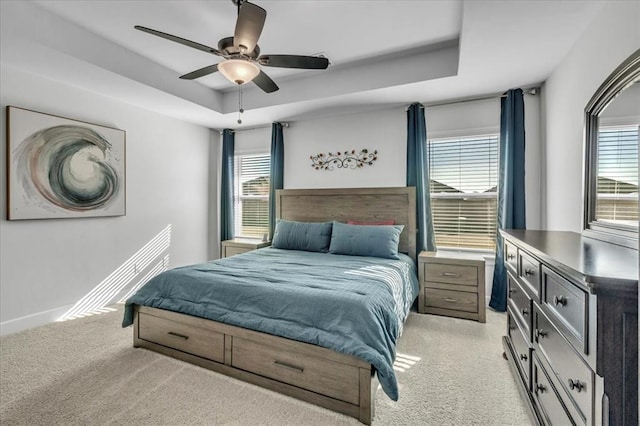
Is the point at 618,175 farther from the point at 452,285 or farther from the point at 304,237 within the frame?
the point at 304,237

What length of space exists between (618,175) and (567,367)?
1.23 metres

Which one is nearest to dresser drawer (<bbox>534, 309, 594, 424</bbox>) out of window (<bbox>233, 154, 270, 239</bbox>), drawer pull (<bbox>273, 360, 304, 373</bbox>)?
drawer pull (<bbox>273, 360, 304, 373</bbox>)

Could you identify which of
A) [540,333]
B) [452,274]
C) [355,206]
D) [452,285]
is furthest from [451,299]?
[540,333]

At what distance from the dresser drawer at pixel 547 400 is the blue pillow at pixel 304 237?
2.44m

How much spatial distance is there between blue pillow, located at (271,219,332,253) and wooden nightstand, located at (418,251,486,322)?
116cm

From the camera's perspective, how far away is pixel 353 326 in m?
1.79

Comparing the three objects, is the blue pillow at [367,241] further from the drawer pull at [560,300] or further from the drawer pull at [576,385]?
the drawer pull at [576,385]

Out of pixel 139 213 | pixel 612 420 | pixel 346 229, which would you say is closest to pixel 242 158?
pixel 139 213

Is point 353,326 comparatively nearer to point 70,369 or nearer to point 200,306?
point 200,306

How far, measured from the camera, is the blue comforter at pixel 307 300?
1.78m

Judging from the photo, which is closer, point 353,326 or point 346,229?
point 353,326

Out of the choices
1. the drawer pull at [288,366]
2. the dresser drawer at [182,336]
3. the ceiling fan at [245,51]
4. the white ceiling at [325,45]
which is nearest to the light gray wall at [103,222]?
the white ceiling at [325,45]

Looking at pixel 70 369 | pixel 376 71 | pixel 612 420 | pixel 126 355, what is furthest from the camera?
pixel 376 71

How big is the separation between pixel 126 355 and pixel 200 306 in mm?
827
